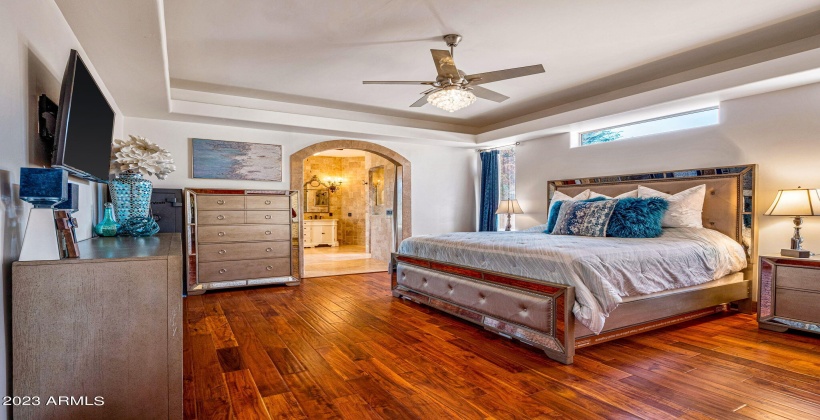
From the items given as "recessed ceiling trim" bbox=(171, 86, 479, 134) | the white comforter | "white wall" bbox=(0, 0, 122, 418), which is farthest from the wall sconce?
"white wall" bbox=(0, 0, 122, 418)

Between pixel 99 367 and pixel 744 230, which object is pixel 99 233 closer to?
pixel 99 367

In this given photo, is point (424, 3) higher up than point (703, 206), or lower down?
higher up

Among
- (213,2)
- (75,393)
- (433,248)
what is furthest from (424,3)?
(75,393)

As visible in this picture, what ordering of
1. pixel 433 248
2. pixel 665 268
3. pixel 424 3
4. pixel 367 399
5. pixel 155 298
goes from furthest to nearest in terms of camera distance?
1. pixel 433 248
2. pixel 665 268
3. pixel 424 3
4. pixel 367 399
5. pixel 155 298

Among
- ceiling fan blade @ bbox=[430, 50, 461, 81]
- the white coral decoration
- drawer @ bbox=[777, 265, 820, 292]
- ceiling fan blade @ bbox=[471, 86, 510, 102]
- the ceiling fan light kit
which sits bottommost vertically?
drawer @ bbox=[777, 265, 820, 292]

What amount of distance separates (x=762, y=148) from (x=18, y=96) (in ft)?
17.3

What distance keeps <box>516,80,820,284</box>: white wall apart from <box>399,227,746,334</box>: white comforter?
1.63 ft

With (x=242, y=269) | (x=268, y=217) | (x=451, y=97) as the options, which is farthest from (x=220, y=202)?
(x=451, y=97)

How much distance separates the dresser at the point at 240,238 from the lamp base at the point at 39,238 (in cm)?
315

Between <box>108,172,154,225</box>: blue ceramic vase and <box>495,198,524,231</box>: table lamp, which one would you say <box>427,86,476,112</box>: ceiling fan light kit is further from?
<box>495,198,524,231</box>: table lamp

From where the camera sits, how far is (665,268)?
309 cm

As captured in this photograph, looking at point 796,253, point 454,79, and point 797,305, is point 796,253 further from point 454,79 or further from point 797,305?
point 454,79

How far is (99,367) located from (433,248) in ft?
9.70

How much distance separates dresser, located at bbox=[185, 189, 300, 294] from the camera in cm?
474
